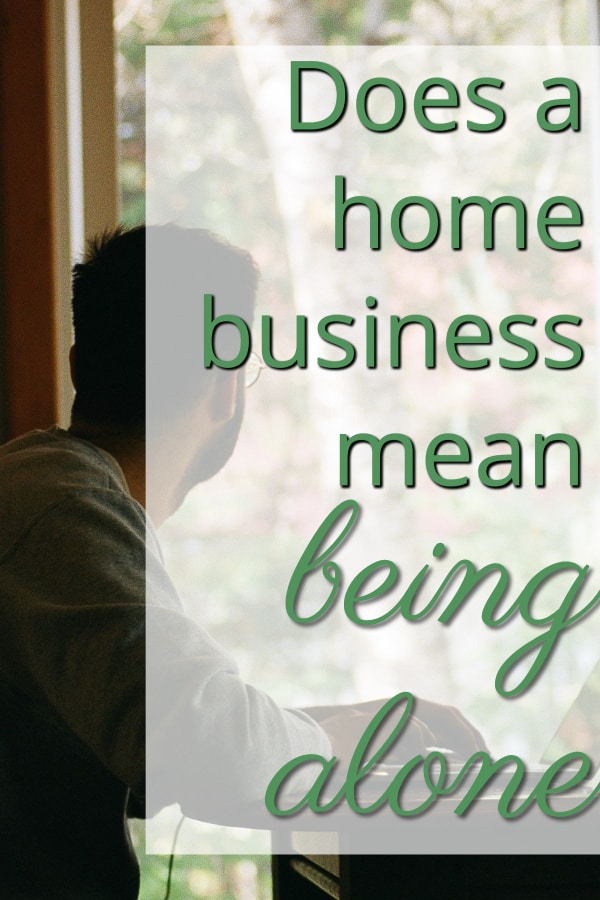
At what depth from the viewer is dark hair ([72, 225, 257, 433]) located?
1293 mm

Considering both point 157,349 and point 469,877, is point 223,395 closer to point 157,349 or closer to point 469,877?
point 157,349

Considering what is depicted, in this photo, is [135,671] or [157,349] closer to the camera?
[135,671]

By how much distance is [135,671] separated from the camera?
91 centimetres

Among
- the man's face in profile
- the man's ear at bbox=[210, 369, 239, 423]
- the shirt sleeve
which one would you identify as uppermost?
the man's ear at bbox=[210, 369, 239, 423]

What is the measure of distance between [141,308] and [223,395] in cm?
14

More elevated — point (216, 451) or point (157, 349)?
point (157, 349)

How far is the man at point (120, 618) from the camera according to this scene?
3.03 ft

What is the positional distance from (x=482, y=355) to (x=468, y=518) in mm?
362

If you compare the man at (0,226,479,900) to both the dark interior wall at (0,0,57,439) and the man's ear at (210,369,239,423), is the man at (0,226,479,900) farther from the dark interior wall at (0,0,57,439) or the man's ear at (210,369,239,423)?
the dark interior wall at (0,0,57,439)
